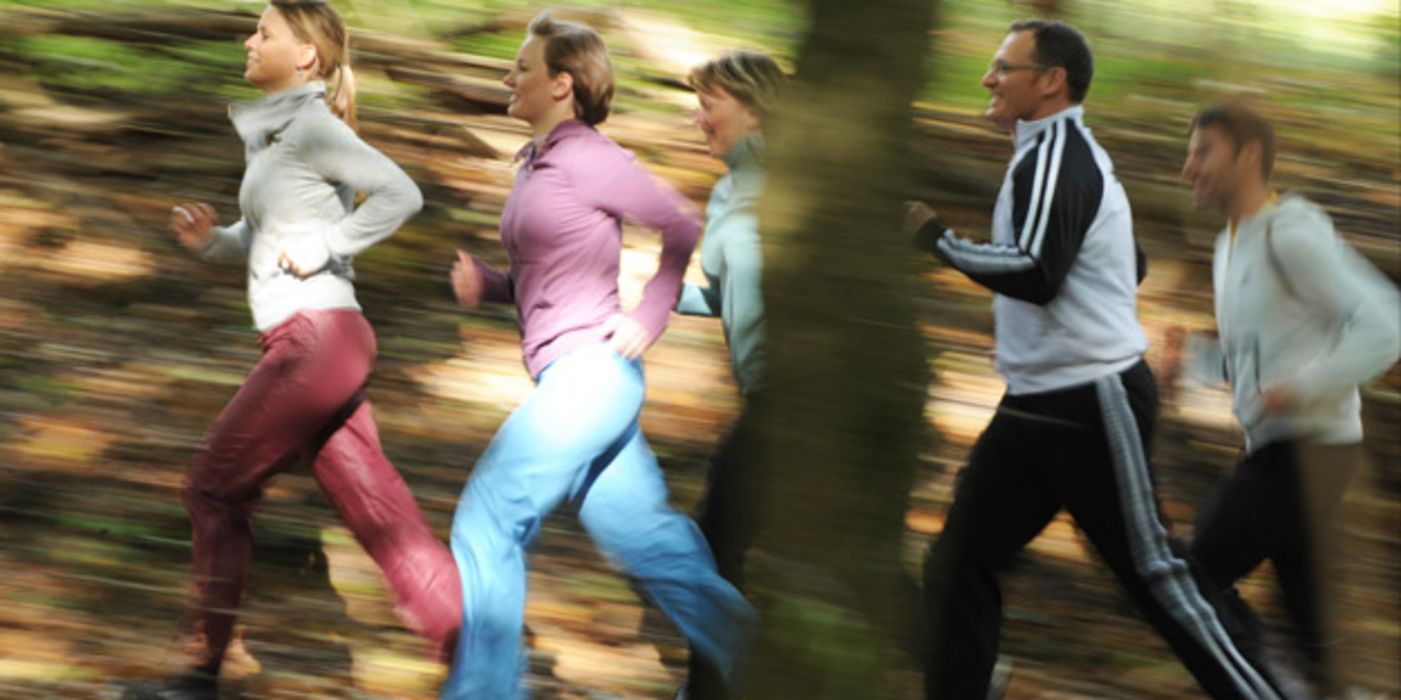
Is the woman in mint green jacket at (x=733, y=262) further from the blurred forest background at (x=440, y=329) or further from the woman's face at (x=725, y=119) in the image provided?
the blurred forest background at (x=440, y=329)

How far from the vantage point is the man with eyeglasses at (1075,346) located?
181 inches

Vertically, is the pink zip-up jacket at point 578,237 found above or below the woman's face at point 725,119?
below

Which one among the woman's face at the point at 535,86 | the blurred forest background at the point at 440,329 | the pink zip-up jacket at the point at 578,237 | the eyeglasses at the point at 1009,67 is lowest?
the blurred forest background at the point at 440,329

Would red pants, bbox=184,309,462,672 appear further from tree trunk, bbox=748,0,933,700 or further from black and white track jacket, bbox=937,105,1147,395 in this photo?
tree trunk, bbox=748,0,933,700

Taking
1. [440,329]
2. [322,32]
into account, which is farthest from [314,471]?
[440,329]

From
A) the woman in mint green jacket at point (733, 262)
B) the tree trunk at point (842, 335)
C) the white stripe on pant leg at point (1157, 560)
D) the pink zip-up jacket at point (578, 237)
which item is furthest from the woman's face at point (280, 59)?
the tree trunk at point (842, 335)

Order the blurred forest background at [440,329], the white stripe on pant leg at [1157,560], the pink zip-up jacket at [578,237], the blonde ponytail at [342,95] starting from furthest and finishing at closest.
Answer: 1. the blurred forest background at [440,329]
2. the blonde ponytail at [342,95]
3. the pink zip-up jacket at [578,237]
4. the white stripe on pant leg at [1157,560]

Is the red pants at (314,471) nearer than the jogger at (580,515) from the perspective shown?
No

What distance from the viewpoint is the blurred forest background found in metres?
5.97

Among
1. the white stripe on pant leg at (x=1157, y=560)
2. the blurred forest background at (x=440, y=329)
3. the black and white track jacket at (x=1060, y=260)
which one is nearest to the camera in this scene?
the black and white track jacket at (x=1060, y=260)

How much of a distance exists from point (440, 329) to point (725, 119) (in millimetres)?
2490

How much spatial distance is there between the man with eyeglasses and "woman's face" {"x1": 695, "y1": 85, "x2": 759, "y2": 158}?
27.8 inches

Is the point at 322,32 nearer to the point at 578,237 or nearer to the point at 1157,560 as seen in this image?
the point at 578,237

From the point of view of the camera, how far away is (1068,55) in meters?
4.75
